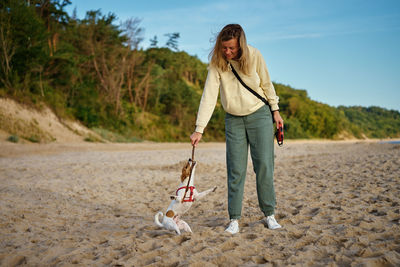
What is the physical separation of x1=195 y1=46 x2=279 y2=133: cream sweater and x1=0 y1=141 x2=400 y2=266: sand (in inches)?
47.8

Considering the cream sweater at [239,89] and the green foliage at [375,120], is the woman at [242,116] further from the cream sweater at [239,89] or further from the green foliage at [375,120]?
the green foliage at [375,120]

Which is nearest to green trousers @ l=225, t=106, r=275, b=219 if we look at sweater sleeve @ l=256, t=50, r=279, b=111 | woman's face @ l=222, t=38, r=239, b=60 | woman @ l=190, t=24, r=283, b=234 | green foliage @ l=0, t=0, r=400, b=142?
woman @ l=190, t=24, r=283, b=234

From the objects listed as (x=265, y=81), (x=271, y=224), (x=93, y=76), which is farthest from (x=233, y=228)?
(x=93, y=76)

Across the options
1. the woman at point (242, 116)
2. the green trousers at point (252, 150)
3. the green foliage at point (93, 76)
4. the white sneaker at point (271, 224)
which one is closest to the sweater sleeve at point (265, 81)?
the woman at point (242, 116)

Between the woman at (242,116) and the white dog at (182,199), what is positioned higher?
the woman at (242,116)

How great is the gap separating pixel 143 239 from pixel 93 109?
19.8m

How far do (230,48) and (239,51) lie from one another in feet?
0.33

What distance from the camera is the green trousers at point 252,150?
3.11 meters

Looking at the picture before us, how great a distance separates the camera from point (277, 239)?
2900 mm

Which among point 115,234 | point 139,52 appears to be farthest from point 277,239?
point 139,52

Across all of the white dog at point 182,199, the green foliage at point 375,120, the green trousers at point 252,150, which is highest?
the green foliage at point 375,120

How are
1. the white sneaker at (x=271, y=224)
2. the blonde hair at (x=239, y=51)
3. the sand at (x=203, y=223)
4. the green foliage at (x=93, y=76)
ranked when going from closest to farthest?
1. the sand at (x=203, y=223)
2. the blonde hair at (x=239, y=51)
3. the white sneaker at (x=271, y=224)
4. the green foliage at (x=93, y=76)

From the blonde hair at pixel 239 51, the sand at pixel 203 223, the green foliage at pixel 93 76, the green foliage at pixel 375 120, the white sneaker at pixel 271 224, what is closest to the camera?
the sand at pixel 203 223

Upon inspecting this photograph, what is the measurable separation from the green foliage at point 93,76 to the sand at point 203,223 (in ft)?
36.5
